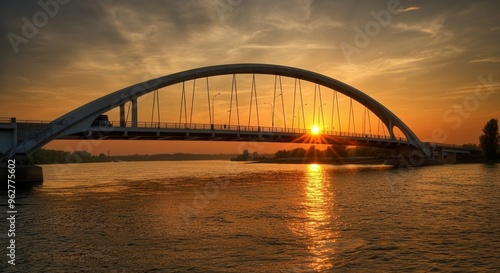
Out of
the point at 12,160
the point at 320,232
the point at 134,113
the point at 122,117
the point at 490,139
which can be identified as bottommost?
the point at 320,232

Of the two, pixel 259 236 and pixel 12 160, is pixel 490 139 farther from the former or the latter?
pixel 259 236

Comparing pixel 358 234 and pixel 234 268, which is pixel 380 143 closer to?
pixel 358 234

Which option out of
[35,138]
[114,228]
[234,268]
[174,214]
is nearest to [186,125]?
[35,138]

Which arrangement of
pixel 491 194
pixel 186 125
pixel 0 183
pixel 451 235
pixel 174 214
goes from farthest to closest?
pixel 186 125 < pixel 0 183 < pixel 491 194 < pixel 174 214 < pixel 451 235

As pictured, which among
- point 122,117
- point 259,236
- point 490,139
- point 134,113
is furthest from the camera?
point 490,139

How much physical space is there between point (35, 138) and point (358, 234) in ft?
128

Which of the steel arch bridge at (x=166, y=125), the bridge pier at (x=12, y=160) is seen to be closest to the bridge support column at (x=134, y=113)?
the steel arch bridge at (x=166, y=125)

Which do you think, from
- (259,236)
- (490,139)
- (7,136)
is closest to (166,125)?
(7,136)

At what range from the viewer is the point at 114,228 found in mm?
19891

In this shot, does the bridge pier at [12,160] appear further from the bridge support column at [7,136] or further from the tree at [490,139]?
the tree at [490,139]

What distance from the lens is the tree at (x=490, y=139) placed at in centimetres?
10844

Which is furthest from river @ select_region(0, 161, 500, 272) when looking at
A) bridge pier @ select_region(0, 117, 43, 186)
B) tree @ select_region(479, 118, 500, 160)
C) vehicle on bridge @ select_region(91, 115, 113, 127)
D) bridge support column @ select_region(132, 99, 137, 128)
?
tree @ select_region(479, 118, 500, 160)

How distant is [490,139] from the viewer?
10950 cm

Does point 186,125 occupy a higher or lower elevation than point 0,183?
higher
